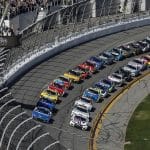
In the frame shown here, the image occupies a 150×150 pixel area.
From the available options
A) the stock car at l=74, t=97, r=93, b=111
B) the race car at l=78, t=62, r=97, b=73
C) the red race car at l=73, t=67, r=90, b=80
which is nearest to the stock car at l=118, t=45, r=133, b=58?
the race car at l=78, t=62, r=97, b=73

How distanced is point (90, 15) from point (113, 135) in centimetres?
3229

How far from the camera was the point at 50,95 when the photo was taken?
2397 inches

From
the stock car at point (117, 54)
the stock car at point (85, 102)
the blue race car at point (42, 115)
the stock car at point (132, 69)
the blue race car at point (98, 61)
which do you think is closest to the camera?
the blue race car at point (42, 115)

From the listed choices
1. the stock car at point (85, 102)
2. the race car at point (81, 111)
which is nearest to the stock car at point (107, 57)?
the stock car at point (85, 102)

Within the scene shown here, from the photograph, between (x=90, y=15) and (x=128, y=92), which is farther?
(x=90, y=15)

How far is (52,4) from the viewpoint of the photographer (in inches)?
3415

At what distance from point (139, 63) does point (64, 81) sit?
11.6 m

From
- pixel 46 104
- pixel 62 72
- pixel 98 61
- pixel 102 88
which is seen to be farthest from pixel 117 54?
pixel 46 104

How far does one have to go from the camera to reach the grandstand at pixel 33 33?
154ft

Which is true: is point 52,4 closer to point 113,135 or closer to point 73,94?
point 73,94

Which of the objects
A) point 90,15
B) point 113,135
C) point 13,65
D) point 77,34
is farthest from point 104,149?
point 90,15

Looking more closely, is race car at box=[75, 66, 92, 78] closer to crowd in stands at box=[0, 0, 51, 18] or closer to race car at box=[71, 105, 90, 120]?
race car at box=[71, 105, 90, 120]

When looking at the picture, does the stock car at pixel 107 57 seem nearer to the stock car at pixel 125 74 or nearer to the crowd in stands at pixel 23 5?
the stock car at pixel 125 74

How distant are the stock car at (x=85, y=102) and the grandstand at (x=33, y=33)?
19.1ft
